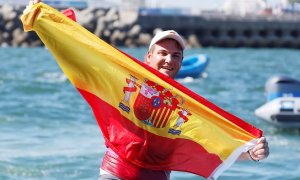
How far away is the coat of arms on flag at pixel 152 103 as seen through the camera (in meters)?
4.50

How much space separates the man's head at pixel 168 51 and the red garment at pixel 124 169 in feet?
1.65

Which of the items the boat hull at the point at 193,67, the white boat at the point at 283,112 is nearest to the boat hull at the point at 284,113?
the white boat at the point at 283,112

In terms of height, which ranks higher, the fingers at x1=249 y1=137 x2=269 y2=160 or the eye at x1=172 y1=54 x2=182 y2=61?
the eye at x1=172 y1=54 x2=182 y2=61

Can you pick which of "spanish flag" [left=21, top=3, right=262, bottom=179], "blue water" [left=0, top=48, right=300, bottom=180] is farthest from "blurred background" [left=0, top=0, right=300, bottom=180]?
"spanish flag" [left=21, top=3, right=262, bottom=179]

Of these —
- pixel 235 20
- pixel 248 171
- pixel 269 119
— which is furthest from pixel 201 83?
pixel 235 20

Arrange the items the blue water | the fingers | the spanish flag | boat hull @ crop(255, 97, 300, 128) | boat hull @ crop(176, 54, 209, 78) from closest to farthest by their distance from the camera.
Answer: the fingers
the spanish flag
the blue water
boat hull @ crop(255, 97, 300, 128)
boat hull @ crop(176, 54, 209, 78)

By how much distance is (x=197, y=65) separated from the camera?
1110 inches

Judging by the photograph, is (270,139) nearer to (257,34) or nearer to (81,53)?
(81,53)

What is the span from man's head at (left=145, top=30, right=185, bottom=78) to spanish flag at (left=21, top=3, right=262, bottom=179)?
0.25ft

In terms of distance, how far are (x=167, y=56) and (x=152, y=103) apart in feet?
0.81

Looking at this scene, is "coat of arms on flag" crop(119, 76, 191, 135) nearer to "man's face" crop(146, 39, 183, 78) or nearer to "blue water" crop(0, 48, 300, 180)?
"man's face" crop(146, 39, 183, 78)

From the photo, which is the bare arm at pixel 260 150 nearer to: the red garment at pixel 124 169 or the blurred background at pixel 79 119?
the red garment at pixel 124 169

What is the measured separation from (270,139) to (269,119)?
4.36 feet

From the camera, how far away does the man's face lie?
4.54 metres
